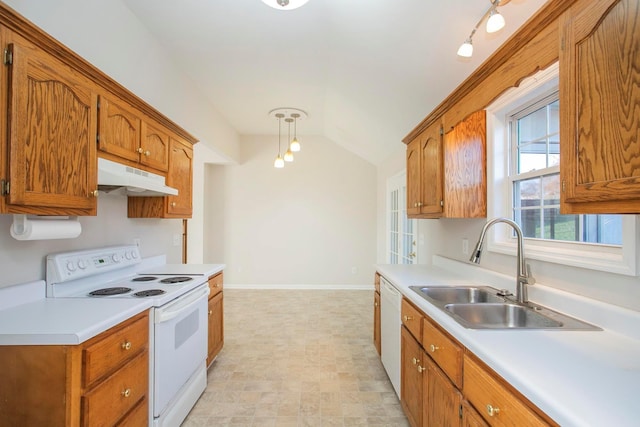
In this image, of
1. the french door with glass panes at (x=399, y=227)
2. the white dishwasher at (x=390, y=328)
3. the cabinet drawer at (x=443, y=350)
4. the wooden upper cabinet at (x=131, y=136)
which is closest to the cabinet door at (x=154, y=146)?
the wooden upper cabinet at (x=131, y=136)

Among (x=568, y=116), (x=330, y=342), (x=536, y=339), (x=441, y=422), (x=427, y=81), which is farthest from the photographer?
(x=330, y=342)

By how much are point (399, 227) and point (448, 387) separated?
334 cm

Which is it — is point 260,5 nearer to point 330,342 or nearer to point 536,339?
point 536,339

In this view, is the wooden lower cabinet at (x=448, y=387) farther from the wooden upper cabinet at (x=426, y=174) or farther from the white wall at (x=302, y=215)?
the white wall at (x=302, y=215)

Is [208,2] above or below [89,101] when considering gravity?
above

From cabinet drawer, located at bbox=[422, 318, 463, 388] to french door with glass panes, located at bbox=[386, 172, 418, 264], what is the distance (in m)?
2.14

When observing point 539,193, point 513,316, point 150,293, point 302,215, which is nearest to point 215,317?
point 150,293

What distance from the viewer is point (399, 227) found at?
14.8 feet

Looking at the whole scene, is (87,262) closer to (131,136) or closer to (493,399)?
(131,136)

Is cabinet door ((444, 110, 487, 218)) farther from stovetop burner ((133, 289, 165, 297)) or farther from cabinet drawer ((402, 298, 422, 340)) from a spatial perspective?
stovetop burner ((133, 289, 165, 297))

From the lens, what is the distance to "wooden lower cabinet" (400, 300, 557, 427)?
90 centimetres

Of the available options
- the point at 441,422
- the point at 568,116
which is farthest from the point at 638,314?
the point at 441,422

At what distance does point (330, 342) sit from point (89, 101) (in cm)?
296

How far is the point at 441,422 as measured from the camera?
1.37m
